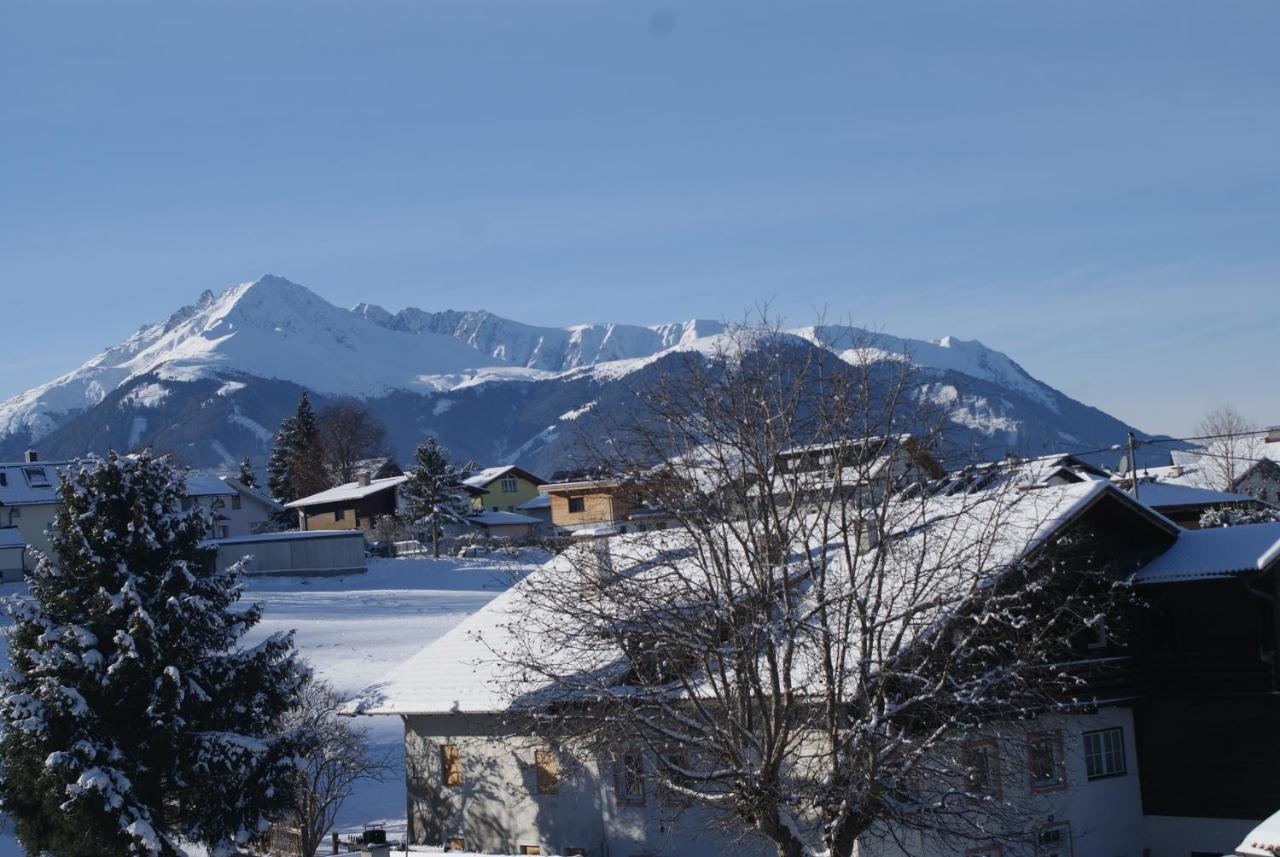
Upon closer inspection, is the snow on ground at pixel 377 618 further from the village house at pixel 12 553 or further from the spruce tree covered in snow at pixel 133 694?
the village house at pixel 12 553

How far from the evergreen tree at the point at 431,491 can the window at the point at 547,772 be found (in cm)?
6079

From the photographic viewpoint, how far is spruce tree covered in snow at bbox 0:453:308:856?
24.3 meters

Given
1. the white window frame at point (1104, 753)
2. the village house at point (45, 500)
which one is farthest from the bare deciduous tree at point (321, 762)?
the village house at point (45, 500)

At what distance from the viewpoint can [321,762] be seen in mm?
29016

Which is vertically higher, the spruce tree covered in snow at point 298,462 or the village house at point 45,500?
the spruce tree covered in snow at point 298,462

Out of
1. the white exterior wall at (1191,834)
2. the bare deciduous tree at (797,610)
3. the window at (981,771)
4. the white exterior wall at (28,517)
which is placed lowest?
the white exterior wall at (1191,834)

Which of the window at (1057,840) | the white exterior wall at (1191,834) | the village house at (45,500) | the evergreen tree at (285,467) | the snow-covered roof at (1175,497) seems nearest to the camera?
the window at (1057,840)

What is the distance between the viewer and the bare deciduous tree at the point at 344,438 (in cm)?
12438

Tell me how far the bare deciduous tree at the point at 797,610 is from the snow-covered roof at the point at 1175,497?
46.2 m

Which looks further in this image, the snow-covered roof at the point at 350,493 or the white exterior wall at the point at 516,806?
Result: the snow-covered roof at the point at 350,493

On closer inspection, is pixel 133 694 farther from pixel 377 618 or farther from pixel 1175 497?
pixel 1175 497

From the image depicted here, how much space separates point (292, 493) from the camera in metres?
120

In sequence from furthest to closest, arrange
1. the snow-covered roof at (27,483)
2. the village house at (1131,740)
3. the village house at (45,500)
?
the snow-covered roof at (27,483)
the village house at (45,500)
the village house at (1131,740)

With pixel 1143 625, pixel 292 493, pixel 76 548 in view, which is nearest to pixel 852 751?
pixel 1143 625
